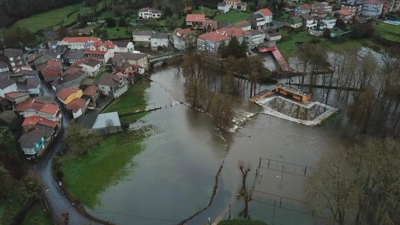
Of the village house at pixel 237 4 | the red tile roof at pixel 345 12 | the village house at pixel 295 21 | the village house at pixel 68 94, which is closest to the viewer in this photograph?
the village house at pixel 68 94

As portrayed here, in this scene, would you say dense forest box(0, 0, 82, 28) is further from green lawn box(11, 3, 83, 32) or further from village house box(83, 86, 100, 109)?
village house box(83, 86, 100, 109)

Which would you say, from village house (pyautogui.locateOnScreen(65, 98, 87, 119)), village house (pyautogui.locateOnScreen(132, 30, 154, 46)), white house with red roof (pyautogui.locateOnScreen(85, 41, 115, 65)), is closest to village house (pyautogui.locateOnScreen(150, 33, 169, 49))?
village house (pyautogui.locateOnScreen(132, 30, 154, 46))

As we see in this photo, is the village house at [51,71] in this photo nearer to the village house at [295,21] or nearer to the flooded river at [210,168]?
the flooded river at [210,168]

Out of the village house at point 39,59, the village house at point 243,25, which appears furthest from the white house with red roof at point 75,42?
the village house at point 243,25

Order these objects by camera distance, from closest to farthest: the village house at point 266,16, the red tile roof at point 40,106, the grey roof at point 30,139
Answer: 1. the grey roof at point 30,139
2. the red tile roof at point 40,106
3. the village house at point 266,16

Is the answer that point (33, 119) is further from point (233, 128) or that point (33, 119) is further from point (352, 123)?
point (352, 123)

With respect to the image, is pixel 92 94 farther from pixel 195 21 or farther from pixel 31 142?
pixel 195 21
